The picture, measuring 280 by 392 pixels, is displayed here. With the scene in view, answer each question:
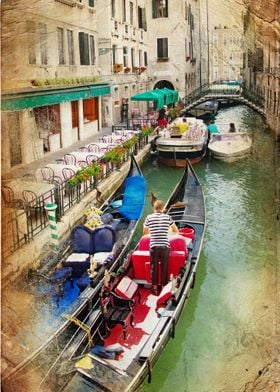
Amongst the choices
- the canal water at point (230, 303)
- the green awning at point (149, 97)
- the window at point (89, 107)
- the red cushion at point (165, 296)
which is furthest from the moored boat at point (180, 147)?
the red cushion at point (165, 296)

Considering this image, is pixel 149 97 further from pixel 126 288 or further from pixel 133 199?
pixel 126 288

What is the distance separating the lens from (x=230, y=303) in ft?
9.36

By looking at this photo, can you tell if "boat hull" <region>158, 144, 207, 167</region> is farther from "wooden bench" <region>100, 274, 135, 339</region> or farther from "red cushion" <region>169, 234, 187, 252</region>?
"wooden bench" <region>100, 274, 135, 339</region>

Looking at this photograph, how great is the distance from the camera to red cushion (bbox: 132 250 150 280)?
2.60 m

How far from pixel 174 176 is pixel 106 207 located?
10.4 ft

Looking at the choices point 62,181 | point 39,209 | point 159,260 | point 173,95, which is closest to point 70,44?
point 39,209

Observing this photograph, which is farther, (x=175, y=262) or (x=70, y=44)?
(x=175, y=262)

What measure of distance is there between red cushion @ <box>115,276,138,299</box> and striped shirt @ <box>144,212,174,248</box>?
241 millimetres

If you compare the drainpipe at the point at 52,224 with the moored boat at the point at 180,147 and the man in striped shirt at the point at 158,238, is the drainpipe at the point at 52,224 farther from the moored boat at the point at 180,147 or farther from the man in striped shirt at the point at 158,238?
the moored boat at the point at 180,147

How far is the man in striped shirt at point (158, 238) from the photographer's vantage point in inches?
93.6

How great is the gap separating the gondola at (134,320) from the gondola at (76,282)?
9 centimetres

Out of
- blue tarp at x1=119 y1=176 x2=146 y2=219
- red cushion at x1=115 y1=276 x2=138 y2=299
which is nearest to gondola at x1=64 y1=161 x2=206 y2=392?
red cushion at x1=115 y1=276 x2=138 y2=299

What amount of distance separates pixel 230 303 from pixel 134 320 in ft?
2.71

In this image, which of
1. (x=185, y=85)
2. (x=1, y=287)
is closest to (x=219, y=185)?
(x=1, y=287)
